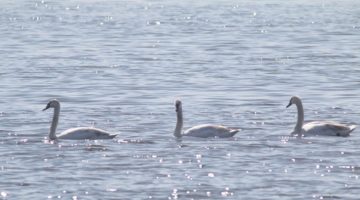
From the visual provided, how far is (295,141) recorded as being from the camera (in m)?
23.2

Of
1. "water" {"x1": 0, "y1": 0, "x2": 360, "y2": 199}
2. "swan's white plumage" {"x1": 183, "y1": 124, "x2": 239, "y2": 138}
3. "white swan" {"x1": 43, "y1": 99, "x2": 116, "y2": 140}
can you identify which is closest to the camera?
"water" {"x1": 0, "y1": 0, "x2": 360, "y2": 199}

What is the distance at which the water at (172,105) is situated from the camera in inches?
746

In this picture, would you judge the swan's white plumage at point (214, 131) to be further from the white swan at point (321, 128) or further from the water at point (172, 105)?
the white swan at point (321, 128)

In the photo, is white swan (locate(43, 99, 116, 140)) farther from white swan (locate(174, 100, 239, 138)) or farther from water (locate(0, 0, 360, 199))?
white swan (locate(174, 100, 239, 138))

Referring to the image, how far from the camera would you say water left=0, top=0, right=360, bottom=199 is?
18938mm

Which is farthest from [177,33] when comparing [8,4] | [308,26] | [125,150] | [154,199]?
[154,199]

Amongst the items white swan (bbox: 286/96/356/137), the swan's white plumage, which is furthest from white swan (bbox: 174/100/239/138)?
white swan (bbox: 286/96/356/137)

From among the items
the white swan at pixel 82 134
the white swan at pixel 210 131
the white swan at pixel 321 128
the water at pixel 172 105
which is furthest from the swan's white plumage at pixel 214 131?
the white swan at pixel 82 134

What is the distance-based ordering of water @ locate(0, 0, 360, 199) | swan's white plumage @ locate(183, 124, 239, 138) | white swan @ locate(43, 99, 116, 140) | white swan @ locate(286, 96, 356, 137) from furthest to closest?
white swan @ locate(286, 96, 356, 137)
swan's white plumage @ locate(183, 124, 239, 138)
white swan @ locate(43, 99, 116, 140)
water @ locate(0, 0, 360, 199)

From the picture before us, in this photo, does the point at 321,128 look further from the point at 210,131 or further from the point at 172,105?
the point at 172,105

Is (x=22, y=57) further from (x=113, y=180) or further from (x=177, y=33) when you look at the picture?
(x=113, y=180)

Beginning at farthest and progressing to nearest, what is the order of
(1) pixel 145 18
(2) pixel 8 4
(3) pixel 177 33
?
(2) pixel 8 4
(1) pixel 145 18
(3) pixel 177 33

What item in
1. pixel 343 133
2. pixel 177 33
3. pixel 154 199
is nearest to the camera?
pixel 154 199

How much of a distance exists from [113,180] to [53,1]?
73.6 meters
